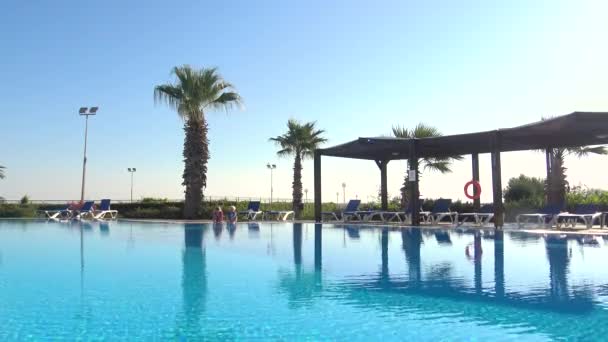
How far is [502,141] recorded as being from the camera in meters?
15.8

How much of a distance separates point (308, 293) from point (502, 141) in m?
12.4

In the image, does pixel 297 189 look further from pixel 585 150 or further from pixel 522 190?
pixel 585 150

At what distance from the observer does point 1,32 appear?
1561 cm

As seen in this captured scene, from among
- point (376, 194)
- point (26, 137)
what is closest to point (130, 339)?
point (376, 194)

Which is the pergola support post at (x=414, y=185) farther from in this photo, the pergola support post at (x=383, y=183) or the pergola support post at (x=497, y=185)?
the pergola support post at (x=383, y=183)

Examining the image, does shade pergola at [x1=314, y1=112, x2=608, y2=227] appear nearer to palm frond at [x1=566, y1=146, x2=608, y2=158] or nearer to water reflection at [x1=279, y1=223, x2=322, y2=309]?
palm frond at [x1=566, y1=146, x2=608, y2=158]

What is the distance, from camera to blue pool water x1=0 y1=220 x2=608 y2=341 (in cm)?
396

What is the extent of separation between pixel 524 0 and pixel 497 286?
9267 mm

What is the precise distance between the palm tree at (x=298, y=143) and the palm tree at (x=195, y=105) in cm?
429

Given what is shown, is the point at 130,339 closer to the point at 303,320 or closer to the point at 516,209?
the point at 303,320

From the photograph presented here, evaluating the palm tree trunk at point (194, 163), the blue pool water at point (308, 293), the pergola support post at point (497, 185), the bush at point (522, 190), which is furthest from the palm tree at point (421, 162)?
the blue pool water at point (308, 293)

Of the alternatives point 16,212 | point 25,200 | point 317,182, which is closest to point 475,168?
point 317,182

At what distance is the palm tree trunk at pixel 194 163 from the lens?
2172 centimetres

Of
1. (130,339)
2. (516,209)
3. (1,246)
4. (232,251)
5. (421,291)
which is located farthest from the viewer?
(516,209)
